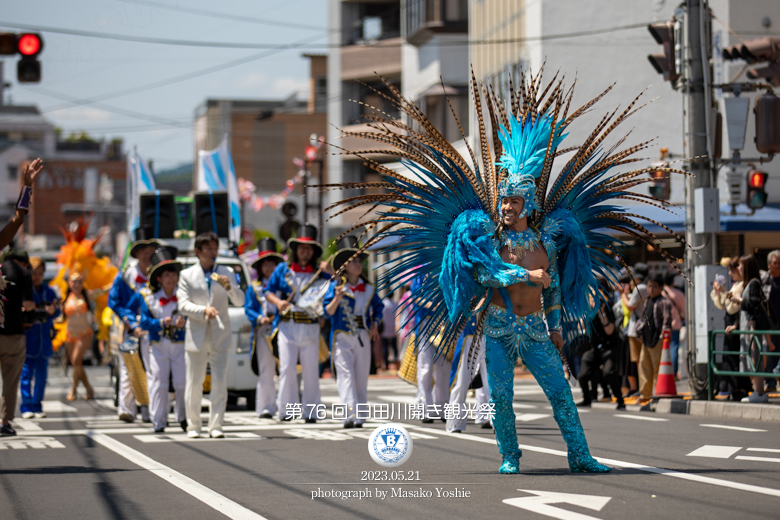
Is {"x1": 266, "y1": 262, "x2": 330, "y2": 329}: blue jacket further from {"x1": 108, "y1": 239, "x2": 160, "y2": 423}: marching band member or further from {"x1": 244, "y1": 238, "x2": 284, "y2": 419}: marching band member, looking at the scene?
{"x1": 108, "y1": 239, "x2": 160, "y2": 423}: marching band member

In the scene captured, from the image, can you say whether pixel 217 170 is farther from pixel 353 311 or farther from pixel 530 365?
pixel 530 365

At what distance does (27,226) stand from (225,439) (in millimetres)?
81666

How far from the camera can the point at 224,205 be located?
17.7m

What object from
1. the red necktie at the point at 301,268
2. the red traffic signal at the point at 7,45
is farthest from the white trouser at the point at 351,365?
the red traffic signal at the point at 7,45

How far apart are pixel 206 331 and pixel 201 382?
600 mm

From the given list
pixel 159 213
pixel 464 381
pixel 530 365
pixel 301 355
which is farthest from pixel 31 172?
pixel 159 213

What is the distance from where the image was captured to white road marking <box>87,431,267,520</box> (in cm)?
636

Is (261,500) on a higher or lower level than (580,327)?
lower

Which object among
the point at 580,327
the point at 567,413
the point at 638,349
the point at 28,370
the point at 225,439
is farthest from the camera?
the point at 638,349

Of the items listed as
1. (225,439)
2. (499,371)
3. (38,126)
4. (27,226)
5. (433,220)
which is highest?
(38,126)

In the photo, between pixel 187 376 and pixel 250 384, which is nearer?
pixel 187 376

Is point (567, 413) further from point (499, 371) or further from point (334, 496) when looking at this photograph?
point (334, 496)

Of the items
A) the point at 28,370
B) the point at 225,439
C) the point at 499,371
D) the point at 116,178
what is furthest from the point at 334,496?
the point at 116,178

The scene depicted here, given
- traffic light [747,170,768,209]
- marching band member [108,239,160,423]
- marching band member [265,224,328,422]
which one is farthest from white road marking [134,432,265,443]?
traffic light [747,170,768,209]
